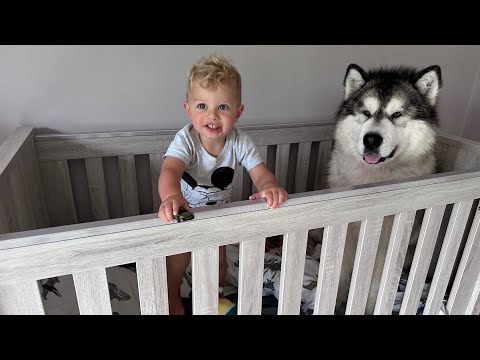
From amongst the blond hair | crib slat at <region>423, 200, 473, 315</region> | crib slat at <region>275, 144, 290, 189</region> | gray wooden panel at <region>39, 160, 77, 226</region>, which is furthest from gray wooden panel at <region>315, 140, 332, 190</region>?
gray wooden panel at <region>39, 160, 77, 226</region>

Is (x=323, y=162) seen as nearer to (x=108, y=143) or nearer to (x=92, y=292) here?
(x=108, y=143)

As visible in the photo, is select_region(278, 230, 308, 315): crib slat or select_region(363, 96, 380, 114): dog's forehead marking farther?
select_region(363, 96, 380, 114): dog's forehead marking

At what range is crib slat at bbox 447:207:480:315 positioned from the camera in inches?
41.5

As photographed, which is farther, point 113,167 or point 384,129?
point 113,167

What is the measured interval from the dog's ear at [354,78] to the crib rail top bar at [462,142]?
1.47 ft

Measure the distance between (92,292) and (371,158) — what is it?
34.3 inches

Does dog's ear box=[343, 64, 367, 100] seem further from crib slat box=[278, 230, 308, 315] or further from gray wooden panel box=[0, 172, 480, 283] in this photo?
crib slat box=[278, 230, 308, 315]

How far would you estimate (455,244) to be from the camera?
101cm

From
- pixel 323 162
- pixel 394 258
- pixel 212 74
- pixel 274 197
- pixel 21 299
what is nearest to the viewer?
pixel 21 299

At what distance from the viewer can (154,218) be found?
2.08ft

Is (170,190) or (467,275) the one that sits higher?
(170,190)

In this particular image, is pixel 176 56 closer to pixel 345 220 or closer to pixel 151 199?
pixel 151 199

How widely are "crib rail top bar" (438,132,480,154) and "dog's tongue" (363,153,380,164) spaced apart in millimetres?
422

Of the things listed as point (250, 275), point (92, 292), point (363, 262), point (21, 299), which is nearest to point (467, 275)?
point (363, 262)
